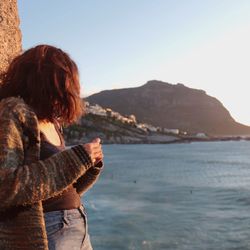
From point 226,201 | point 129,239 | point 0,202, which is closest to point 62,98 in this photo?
point 0,202

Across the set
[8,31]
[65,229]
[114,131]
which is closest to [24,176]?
[65,229]

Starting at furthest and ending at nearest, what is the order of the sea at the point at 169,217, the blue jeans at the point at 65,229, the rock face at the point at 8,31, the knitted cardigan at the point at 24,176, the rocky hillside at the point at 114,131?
the rocky hillside at the point at 114,131 < the sea at the point at 169,217 < the rock face at the point at 8,31 < the blue jeans at the point at 65,229 < the knitted cardigan at the point at 24,176

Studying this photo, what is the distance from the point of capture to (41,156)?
2.09 metres

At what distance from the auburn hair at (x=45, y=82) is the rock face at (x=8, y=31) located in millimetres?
903

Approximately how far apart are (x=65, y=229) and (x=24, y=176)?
1.19ft

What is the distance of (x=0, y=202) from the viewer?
1877mm

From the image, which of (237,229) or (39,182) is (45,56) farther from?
(237,229)

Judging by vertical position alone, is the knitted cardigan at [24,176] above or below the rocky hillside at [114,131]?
above

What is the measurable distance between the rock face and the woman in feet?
3.07

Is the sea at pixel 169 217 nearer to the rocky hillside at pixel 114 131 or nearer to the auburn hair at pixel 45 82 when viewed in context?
the auburn hair at pixel 45 82

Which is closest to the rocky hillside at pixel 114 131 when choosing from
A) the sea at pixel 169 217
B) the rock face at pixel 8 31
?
the sea at pixel 169 217

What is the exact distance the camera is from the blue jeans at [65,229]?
2068 millimetres

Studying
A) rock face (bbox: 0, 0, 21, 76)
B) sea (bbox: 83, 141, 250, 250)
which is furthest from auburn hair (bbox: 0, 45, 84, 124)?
sea (bbox: 83, 141, 250, 250)

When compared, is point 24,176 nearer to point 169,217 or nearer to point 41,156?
point 41,156
